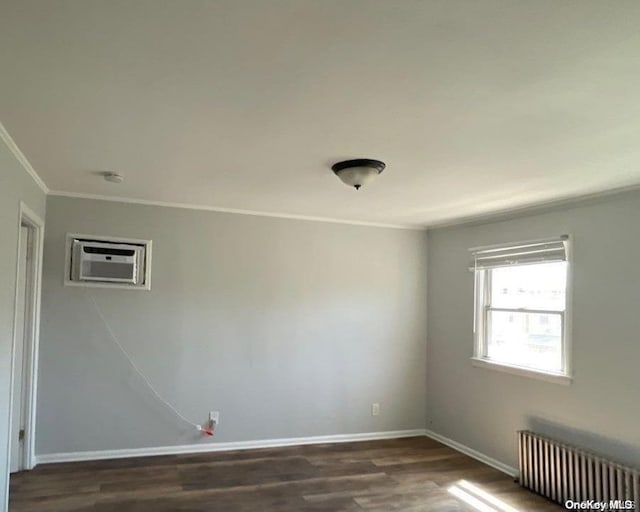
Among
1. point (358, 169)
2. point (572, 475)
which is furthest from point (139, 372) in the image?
point (572, 475)

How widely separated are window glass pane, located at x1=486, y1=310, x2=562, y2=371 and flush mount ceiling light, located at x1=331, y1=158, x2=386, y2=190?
2142 millimetres

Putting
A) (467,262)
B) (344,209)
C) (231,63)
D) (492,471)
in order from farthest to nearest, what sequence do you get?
(467,262) < (344,209) < (492,471) < (231,63)

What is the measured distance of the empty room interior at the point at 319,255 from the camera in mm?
1725

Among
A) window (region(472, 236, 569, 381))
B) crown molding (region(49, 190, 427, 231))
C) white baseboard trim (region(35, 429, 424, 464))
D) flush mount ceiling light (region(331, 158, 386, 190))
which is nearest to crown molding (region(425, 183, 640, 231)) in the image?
window (region(472, 236, 569, 381))

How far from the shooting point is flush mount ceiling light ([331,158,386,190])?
3033mm

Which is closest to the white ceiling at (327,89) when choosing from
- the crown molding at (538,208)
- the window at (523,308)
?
the crown molding at (538,208)

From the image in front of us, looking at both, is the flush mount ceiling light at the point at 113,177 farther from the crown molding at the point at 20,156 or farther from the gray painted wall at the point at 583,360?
the gray painted wall at the point at 583,360

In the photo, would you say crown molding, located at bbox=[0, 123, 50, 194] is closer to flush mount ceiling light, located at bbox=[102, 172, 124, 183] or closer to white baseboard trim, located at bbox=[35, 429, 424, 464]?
flush mount ceiling light, located at bbox=[102, 172, 124, 183]

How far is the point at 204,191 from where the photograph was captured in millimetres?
4137

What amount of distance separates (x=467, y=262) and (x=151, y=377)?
129 inches

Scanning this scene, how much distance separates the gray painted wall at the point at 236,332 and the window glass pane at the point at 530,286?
3.53 ft

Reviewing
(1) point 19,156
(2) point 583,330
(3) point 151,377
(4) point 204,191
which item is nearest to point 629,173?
(2) point 583,330

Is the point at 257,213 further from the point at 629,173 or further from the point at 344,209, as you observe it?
the point at 629,173

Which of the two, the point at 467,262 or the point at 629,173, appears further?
the point at 467,262
